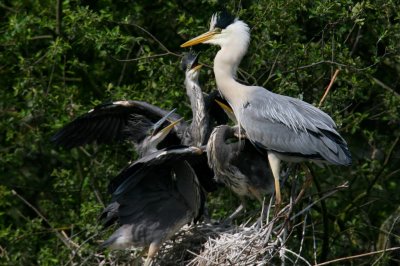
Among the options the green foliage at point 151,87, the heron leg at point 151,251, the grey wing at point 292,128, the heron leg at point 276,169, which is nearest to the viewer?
the grey wing at point 292,128

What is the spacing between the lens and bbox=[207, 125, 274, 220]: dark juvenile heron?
675 centimetres

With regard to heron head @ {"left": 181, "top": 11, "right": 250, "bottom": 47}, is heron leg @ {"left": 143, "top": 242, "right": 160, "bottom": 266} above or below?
below

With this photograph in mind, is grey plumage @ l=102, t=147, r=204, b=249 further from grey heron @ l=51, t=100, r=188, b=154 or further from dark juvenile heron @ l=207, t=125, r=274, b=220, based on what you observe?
grey heron @ l=51, t=100, r=188, b=154

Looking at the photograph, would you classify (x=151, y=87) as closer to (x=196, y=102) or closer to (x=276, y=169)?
(x=196, y=102)

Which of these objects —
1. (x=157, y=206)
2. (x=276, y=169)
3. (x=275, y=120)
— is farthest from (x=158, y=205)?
(x=275, y=120)

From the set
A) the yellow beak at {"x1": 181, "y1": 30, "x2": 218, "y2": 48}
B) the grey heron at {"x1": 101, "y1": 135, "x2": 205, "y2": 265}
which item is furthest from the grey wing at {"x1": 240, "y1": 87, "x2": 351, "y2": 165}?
the yellow beak at {"x1": 181, "y1": 30, "x2": 218, "y2": 48}

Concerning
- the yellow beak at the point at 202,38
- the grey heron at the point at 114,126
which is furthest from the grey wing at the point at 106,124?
the yellow beak at the point at 202,38

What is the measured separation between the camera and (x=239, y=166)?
270 inches

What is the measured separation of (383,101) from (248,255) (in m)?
1.74

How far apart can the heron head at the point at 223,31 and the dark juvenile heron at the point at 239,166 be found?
0.54 metres

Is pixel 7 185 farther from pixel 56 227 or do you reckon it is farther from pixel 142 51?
pixel 142 51

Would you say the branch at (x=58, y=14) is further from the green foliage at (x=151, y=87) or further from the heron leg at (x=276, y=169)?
the heron leg at (x=276, y=169)

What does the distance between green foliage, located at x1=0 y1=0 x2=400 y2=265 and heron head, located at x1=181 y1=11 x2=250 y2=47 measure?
0.51 feet

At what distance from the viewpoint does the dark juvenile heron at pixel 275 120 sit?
6.42 m
